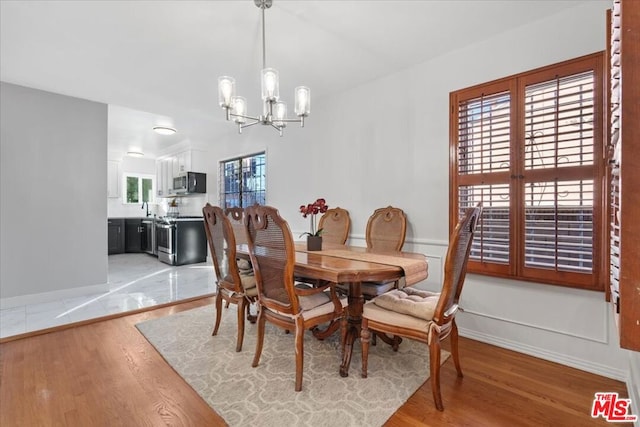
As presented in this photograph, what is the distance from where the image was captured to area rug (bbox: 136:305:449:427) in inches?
63.1

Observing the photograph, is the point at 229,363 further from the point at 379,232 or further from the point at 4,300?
the point at 4,300

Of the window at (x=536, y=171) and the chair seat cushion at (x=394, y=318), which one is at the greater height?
the window at (x=536, y=171)

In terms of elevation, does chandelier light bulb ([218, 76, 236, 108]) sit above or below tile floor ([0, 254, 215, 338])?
above

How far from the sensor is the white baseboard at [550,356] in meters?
1.98

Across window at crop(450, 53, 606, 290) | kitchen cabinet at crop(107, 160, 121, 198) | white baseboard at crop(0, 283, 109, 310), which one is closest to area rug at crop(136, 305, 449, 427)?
window at crop(450, 53, 606, 290)

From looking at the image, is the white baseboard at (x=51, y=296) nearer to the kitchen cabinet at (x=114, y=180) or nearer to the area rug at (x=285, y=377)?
the area rug at (x=285, y=377)

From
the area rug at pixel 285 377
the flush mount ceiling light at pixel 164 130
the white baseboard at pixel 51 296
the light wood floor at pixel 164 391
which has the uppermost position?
the flush mount ceiling light at pixel 164 130

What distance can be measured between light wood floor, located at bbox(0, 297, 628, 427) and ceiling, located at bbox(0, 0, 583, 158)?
2.58m

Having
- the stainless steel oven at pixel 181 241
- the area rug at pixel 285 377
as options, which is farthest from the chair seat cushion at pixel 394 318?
the stainless steel oven at pixel 181 241

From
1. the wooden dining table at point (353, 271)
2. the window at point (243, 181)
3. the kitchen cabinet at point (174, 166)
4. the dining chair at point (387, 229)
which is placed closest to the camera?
the wooden dining table at point (353, 271)

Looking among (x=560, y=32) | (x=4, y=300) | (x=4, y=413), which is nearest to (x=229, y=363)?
(x=4, y=413)

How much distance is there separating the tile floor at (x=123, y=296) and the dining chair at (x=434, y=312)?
280 centimetres

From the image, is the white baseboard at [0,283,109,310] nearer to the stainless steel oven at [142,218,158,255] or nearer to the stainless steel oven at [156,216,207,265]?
the stainless steel oven at [156,216,207,265]

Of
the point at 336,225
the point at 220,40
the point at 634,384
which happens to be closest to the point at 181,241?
the point at 336,225
